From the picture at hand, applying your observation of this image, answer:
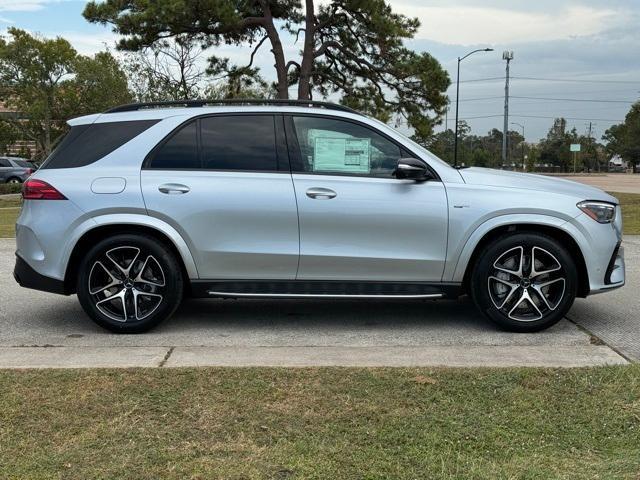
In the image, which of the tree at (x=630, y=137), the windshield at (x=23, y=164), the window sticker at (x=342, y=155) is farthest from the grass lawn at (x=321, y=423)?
the tree at (x=630, y=137)

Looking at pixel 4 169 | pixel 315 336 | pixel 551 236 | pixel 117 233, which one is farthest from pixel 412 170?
pixel 4 169

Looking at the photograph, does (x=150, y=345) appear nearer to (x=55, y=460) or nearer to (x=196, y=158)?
(x=196, y=158)

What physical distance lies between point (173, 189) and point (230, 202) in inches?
18.3

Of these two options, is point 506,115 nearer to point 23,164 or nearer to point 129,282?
point 23,164

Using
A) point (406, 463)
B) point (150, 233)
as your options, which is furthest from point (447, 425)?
point (150, 233)

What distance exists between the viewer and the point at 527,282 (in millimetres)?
4855

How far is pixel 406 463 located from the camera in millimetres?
2826

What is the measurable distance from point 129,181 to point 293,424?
2566 mm

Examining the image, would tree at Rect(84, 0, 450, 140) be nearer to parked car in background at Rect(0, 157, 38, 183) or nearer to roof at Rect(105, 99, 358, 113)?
roof at Rect(105, 99, 358, 113)

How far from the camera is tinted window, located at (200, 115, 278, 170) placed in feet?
16.2

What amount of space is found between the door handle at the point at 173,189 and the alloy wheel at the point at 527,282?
2.50 m

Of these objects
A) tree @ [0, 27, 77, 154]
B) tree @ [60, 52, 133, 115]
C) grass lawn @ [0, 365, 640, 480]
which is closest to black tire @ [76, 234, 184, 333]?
grass lawn @ [0, 365, 640, 480]

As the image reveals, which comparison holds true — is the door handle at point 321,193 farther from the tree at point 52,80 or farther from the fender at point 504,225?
the tree at point 52,80

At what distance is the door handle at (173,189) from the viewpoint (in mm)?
4816
